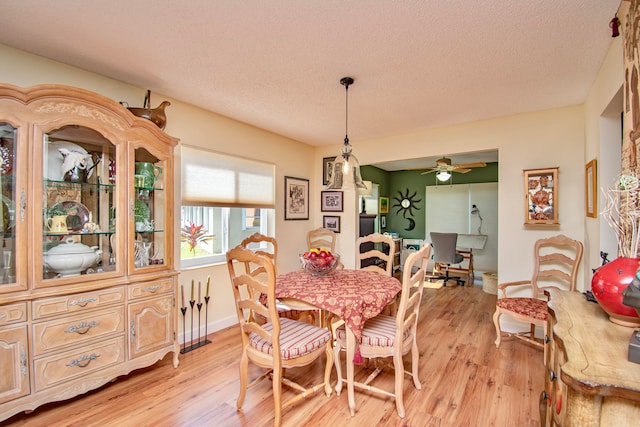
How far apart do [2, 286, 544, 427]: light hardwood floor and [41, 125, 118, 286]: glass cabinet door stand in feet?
2.99

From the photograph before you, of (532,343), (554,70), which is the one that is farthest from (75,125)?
(532,343)

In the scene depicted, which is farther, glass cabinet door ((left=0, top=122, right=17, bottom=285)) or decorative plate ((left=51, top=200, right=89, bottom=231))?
decorative plate ((left=51, top=200, right=89, bottom=231))

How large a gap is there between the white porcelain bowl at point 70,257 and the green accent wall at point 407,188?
193 inches

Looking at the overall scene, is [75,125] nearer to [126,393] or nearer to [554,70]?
[126,393]

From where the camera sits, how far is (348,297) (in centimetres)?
197

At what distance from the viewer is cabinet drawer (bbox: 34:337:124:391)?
1863 millimetres

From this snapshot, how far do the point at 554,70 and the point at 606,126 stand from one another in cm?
57

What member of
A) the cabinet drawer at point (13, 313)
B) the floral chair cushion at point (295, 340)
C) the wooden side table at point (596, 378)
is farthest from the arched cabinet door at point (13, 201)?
the wooden side table at point (596, 378)

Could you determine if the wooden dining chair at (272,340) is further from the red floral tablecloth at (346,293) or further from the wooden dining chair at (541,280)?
the wooden dining chair at (541,280)

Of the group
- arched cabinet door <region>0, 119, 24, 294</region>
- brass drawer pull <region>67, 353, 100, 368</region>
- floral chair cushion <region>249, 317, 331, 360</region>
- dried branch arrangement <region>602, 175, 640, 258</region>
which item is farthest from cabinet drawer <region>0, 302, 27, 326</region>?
dried branch arrangement <region>602, 175, 640, 258</region>

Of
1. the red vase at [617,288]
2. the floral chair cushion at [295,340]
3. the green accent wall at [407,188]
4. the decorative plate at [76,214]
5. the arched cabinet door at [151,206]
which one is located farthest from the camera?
the green accent wall at [407,188]

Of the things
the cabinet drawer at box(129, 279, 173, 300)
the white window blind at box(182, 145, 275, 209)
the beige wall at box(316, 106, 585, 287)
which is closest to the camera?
the cabinet drawer at box(129, 279, 173, 300)

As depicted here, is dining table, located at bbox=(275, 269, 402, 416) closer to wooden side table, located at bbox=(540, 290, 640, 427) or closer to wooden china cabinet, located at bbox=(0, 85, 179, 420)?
wooden side table, located at bbox=(540, 290, 640, 427)

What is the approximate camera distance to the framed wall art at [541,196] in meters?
3.01
